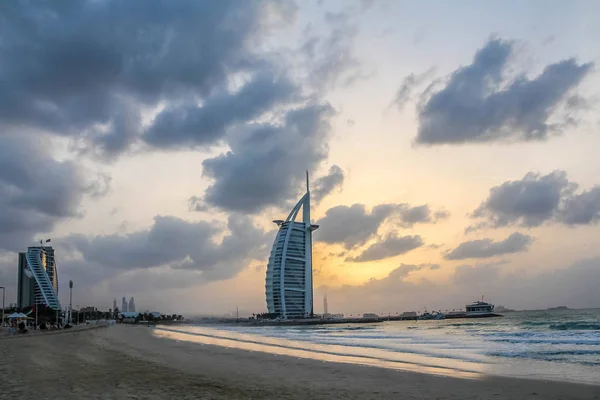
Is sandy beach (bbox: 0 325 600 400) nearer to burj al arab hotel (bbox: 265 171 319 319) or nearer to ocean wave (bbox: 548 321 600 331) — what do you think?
ocean wave (bbox: 548 321 600 331)

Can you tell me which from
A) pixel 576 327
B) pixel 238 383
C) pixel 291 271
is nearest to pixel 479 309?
pixel 291 271

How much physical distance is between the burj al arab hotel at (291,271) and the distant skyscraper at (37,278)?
6913 centimetres

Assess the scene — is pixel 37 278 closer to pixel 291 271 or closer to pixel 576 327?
pixel 291 271

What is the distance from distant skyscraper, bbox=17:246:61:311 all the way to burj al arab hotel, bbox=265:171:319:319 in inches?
2722

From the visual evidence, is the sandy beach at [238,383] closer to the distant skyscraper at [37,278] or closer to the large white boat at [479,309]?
the distant skyscraper at [37,278]

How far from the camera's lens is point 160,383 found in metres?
14.7

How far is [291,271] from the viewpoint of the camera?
158375 mm

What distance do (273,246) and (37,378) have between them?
5798 inches

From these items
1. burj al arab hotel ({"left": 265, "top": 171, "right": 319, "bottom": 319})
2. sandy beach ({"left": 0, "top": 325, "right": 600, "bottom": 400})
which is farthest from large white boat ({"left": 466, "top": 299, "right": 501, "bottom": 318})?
sandy beach ({"left": 0, "top": 325, "right": 600, "bottom": 400})

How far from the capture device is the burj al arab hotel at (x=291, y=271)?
157m

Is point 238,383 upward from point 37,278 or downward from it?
downward

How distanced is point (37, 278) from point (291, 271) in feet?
274

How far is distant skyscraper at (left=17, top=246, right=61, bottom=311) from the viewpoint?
160m

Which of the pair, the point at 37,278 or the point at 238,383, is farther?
the point at 37,278
